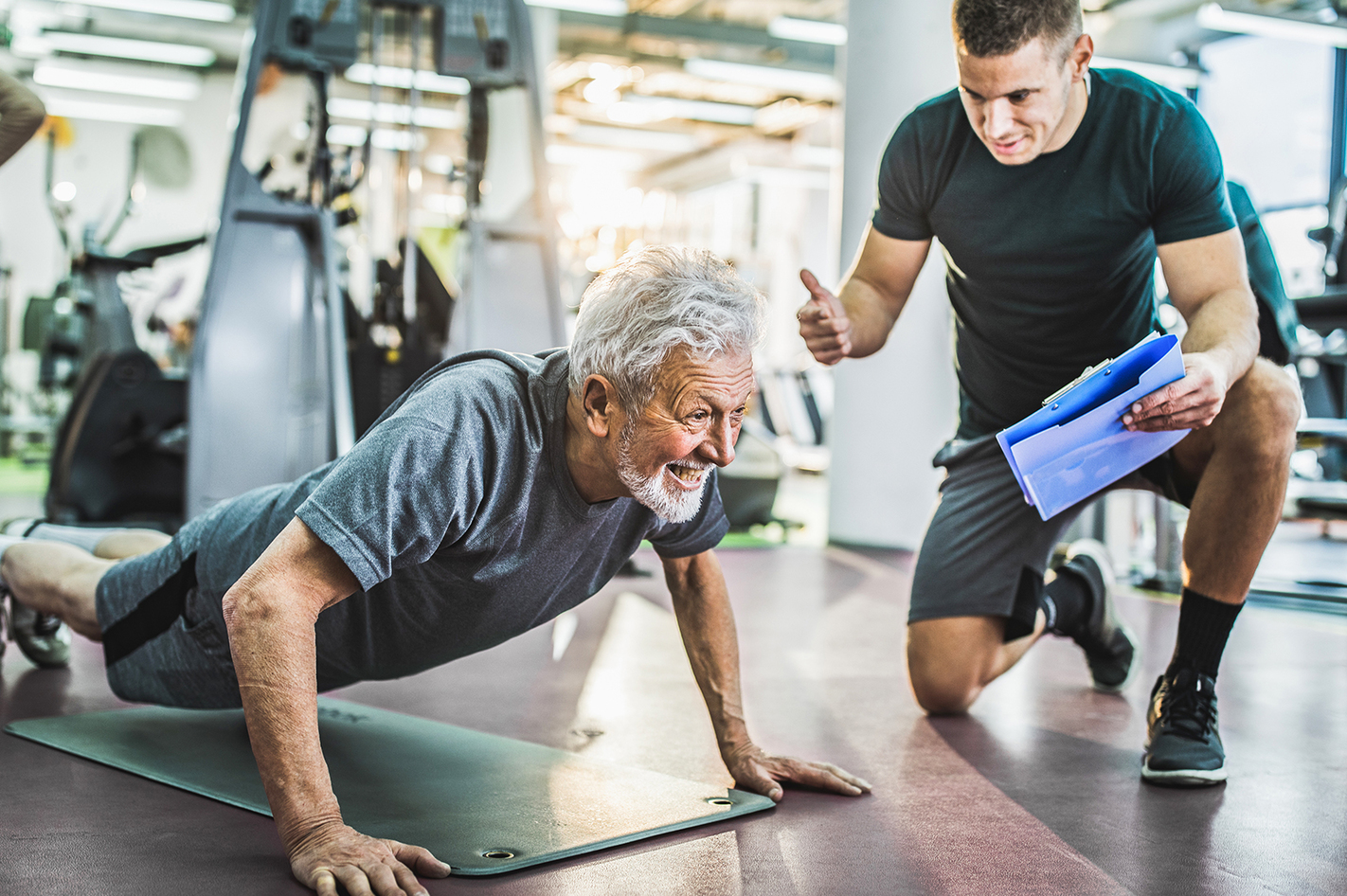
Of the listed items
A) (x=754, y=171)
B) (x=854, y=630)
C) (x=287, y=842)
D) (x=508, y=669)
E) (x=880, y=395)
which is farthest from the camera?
(x=754, y=171)

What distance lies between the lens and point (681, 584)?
1.83 meters

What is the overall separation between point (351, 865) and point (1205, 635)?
147 cm

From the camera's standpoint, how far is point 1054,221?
83.4 inches

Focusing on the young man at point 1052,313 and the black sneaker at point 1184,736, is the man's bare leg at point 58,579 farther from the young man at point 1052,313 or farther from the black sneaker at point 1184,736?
the black sneaker at point 1184,736

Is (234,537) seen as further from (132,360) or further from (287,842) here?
(132,360)

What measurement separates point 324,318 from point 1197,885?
3481 millimetres

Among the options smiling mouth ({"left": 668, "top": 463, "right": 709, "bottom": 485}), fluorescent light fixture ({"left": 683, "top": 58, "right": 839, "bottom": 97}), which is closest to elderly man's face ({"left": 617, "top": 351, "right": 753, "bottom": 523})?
smiling mouth ({"left": 668, "top": 463, "right": 709, "bottom": 485})

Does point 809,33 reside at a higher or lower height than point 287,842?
higher

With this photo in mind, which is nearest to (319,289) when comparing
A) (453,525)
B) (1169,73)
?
(453,525)

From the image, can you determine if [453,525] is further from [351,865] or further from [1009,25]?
[1009,25]

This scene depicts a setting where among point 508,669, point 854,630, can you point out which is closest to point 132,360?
point 508,669

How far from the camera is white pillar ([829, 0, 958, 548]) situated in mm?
5379

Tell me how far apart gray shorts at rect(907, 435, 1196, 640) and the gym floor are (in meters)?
0.24

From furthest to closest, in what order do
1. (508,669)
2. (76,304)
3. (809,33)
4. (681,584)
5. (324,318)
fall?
(809,33) < (76,304) < (324,318) < (508,669) < (681,584)
